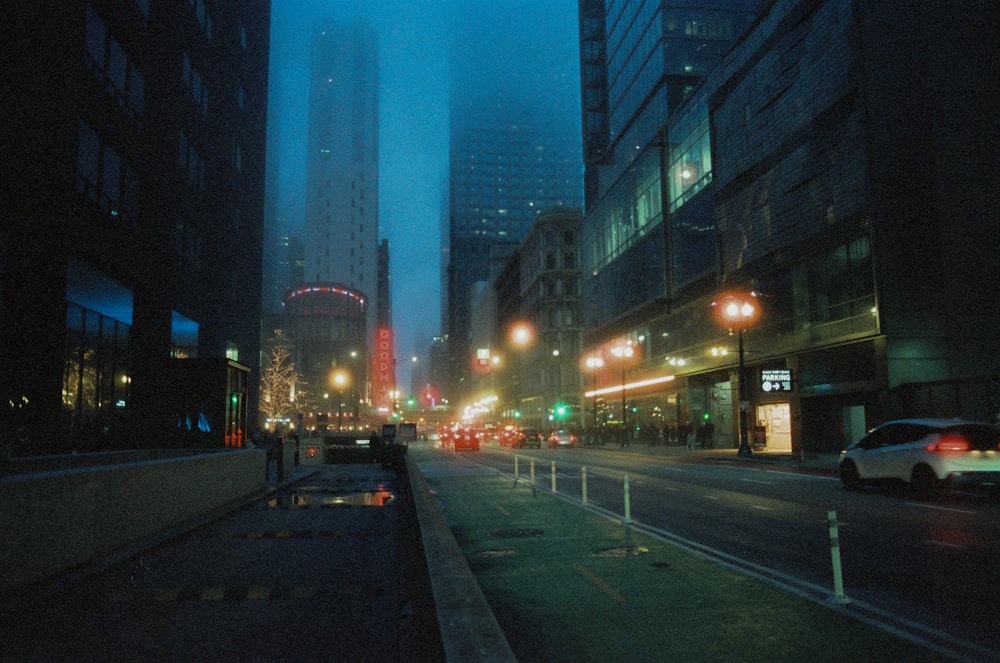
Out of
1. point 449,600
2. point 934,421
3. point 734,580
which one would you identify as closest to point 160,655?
point 449,600

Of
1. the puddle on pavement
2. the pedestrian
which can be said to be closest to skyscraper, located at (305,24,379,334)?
the pedestrian

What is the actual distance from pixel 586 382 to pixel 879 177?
4941cm

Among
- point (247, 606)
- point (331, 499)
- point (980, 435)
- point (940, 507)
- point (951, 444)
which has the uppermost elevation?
point (980, 435)

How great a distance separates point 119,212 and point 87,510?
62.7ft

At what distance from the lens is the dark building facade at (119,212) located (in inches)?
739

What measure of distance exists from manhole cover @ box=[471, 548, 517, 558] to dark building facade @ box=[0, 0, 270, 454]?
13.5 metres

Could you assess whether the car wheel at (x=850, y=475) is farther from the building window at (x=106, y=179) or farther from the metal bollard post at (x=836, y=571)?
the building window at (x=106, y=179)

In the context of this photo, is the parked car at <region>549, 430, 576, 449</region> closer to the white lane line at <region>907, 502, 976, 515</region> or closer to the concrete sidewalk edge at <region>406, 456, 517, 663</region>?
the white lane line at <region>907, 502, 976, 515</region>

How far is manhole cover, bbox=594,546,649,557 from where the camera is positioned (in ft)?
30.9

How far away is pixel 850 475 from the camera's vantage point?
18.0 meters

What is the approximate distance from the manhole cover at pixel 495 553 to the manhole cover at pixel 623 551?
3.96ft

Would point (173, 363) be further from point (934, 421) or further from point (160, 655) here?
point (934, 421)

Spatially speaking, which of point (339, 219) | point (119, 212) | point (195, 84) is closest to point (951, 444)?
point (119, 212)

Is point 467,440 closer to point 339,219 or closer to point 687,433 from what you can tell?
point 687,433
